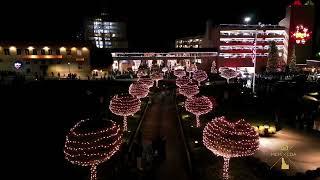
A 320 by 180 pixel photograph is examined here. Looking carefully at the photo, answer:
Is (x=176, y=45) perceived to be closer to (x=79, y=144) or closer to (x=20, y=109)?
(x=20, y=109)

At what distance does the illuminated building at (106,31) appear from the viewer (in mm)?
112000

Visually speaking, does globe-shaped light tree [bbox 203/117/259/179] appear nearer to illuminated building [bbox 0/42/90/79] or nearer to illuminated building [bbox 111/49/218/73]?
illuminated building [bbox 0/42/90/79]

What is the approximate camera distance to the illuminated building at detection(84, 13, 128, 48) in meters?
112

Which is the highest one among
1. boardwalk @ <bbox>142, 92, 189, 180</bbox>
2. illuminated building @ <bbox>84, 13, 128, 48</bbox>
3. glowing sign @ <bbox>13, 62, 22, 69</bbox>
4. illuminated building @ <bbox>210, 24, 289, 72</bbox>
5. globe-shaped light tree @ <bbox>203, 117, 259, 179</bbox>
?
illuminated building @ <bbox>84, 13, 128, 48</bbox>

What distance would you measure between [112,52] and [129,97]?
48906 mm

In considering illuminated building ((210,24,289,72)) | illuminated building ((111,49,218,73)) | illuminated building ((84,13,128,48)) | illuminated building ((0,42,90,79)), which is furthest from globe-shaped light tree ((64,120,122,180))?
illuminated building ((84,13,128,48))

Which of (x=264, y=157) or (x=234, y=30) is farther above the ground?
(x=234, y=30)

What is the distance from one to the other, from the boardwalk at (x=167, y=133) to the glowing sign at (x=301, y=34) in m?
51.4

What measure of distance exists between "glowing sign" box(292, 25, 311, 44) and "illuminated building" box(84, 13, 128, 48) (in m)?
55.1

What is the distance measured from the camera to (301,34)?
256 ft

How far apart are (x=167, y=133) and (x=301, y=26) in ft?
219

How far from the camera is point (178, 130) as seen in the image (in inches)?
920

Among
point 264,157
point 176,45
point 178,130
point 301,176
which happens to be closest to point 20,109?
point 178,130

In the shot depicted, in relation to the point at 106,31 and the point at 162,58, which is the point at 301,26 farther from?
the point at 106,31
